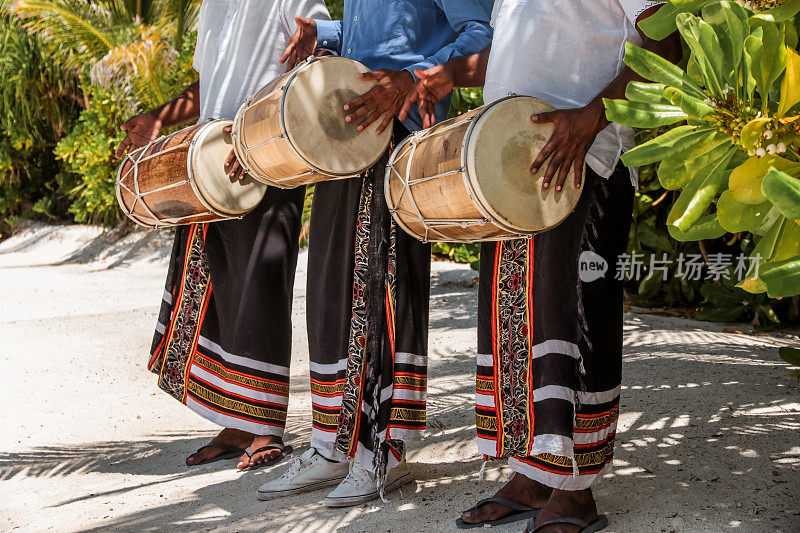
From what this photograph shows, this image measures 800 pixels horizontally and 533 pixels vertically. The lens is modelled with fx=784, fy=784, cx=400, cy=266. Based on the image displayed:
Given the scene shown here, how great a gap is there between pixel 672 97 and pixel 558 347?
0.89 metres

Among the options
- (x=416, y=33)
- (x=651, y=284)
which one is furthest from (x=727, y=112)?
(x=651, y=284)

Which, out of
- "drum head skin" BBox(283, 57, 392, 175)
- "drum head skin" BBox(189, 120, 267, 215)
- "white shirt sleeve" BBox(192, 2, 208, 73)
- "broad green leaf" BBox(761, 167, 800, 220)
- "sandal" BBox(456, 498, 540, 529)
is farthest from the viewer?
"white shirt sleeve" BBox(192, 2, 208, 73)

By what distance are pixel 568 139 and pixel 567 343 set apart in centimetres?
51

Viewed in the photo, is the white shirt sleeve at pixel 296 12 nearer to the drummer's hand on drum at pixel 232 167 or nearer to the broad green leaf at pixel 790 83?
the drummer's hand on drum at pixel 232 167

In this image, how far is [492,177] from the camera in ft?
5.92

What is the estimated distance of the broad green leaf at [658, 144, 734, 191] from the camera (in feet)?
4.18

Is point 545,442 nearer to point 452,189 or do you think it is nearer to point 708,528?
point 708,528

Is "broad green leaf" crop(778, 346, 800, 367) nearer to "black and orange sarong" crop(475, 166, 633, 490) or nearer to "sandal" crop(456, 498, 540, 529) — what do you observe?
"black and orange sarong" crop(475, 166, 633, 490)

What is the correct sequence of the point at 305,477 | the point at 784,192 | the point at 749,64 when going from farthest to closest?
the point at 305,477
the point at 749,64
the point at 784,192

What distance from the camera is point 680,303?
526 centimetres

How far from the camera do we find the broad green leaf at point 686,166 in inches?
50.1

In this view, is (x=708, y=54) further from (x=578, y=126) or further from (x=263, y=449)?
(x=263, y=449)

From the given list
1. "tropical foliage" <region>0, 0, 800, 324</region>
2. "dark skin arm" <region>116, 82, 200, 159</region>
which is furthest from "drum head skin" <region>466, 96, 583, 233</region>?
"dark skin arm" <region>116, 82, 200, 159</region>

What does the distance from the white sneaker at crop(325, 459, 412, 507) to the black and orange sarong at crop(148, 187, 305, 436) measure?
51 centimetres
